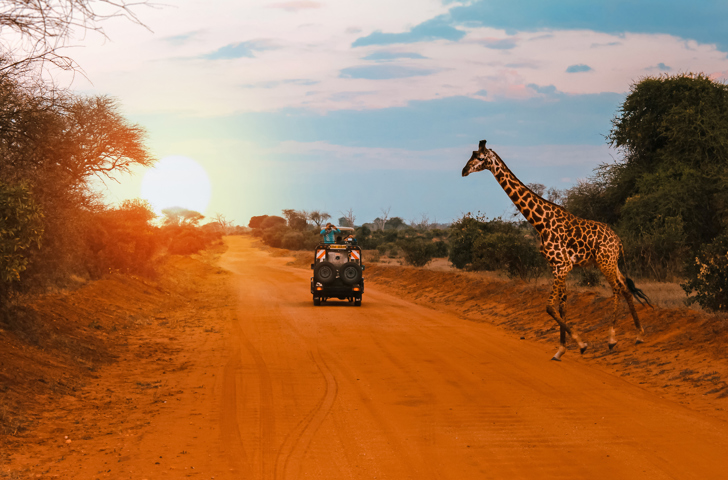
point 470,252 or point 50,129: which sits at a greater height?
point 50,129

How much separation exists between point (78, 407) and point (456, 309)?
1420 centimetres

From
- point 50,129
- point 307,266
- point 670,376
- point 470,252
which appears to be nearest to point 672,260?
point 470,252

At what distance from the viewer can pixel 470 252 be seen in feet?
104

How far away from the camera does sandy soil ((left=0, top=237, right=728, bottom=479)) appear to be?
20.1 feet

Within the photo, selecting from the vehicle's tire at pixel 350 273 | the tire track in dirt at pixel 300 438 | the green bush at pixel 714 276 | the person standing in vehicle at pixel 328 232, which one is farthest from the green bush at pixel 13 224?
the person standing in vehicle at pixel 328 232

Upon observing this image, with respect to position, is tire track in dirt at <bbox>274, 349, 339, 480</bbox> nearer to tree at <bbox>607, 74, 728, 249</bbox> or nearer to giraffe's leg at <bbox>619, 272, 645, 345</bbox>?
giraffe's leg at <bbox>619, 272, 645, 345</bbox>

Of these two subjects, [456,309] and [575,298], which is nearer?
[575,298]

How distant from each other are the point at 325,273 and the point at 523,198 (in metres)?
9.37

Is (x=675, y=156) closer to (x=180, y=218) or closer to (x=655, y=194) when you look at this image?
(x=655, y=194)

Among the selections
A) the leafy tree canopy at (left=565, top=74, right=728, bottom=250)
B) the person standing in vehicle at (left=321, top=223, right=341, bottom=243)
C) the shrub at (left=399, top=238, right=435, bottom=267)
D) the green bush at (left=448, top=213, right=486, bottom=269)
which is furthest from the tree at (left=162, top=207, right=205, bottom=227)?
the leafy tree canopy at (left=565, top=74, right=728, bottom=250)

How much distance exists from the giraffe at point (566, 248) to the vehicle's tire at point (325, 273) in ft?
29.6

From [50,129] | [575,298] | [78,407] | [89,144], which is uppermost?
[89,144]

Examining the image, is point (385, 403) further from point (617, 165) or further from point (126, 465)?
point (617, 165)

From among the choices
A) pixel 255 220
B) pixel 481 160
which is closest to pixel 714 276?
pixel 481 160
